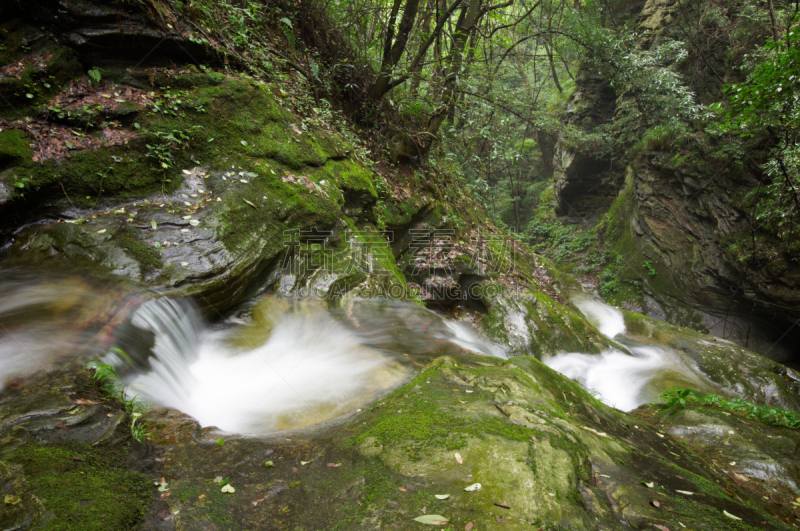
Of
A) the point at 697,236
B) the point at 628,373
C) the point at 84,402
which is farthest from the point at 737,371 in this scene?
the point at 84,402

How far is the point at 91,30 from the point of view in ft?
14.6

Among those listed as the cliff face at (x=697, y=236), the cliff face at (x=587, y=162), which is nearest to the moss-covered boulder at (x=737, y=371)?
the cliff face at (x=697, y=236)

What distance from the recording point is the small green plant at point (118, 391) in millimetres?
2455

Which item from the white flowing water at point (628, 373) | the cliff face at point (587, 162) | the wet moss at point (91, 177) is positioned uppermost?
the cliff face at point (587, 162)

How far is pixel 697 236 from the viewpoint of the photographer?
448 inches

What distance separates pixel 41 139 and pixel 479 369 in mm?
5277

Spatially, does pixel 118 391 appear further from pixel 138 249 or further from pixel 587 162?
pixel 587 162

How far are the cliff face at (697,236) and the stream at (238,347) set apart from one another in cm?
903

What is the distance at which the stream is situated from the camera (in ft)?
9.45

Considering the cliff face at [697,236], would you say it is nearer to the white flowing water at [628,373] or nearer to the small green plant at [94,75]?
the white flowing water at [628,373]

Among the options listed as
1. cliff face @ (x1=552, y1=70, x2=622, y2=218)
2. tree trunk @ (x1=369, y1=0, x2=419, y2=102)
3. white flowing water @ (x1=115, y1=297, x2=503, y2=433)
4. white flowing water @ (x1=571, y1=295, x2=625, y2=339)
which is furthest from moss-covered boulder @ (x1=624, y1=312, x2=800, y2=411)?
cliff face @ (x1=552, y1=70, x2=622, y2=218)

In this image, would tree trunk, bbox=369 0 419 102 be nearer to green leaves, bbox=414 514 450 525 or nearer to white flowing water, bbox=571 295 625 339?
green leaves, bbox=414 514 450 525

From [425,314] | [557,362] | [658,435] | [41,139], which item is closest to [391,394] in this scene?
[425,314]

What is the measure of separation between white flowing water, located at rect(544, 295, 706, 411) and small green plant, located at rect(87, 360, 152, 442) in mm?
6757
